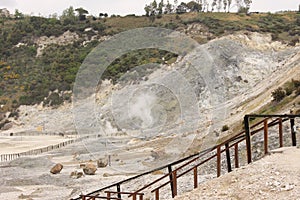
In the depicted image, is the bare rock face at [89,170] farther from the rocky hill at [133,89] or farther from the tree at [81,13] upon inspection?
the tree at [81,13]

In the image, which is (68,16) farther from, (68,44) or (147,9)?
(68,44)

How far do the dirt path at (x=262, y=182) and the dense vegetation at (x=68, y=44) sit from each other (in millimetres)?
64953

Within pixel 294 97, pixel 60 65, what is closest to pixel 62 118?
pixel 60 65

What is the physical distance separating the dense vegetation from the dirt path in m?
65.0

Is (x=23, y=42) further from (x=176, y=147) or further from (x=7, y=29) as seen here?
(x=176, y=147)

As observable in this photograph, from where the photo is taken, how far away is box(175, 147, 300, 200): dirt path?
777cm

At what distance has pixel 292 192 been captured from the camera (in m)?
7.61

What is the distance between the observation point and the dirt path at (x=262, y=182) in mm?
7773

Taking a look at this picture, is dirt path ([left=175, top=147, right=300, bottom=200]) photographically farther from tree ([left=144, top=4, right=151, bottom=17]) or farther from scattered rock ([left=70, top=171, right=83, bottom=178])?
tree ([left=144, top=4, right=151, bottom=17])

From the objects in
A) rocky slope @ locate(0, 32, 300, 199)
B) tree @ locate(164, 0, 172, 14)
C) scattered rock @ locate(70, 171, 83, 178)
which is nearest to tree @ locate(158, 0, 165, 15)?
tree @ locate(164, 0, 172, 14)

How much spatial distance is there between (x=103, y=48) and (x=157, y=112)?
4281 centimetres

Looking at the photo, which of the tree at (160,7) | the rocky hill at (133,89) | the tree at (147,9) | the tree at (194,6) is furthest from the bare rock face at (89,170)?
the tree at (194,6)

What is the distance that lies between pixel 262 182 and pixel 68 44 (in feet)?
322

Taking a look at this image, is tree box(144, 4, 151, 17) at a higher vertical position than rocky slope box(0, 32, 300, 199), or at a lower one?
higher
